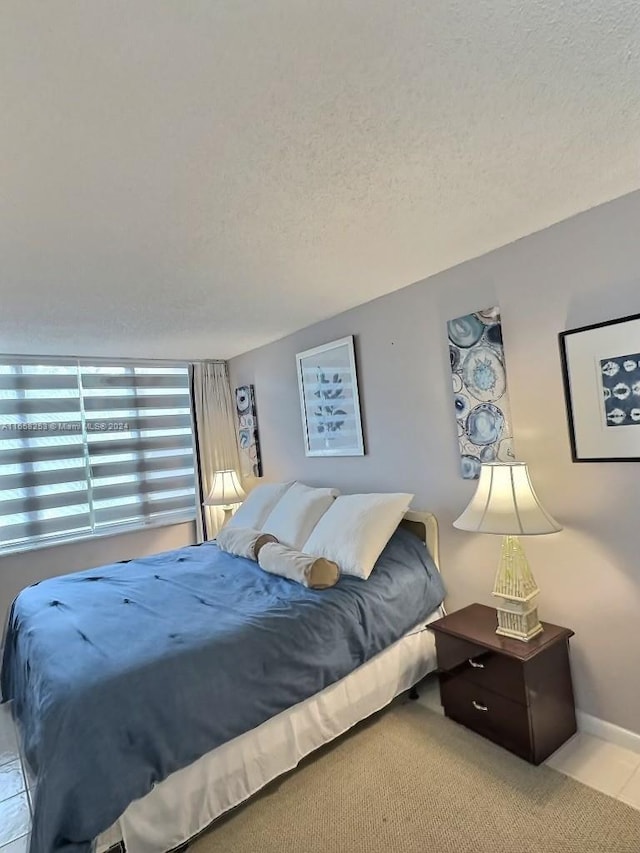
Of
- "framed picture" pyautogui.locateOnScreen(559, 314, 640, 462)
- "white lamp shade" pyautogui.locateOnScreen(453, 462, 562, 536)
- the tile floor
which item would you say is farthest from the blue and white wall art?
the tile floor

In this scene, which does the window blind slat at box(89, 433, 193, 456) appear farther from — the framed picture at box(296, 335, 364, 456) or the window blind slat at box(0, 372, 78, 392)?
the framed picture at box(296, 335, 364, 456)

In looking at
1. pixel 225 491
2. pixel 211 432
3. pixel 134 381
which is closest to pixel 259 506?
pixel 225 491

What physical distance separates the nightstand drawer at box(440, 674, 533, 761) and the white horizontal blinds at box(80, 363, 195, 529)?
2.99 m

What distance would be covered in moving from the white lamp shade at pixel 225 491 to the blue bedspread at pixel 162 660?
1.34 meters

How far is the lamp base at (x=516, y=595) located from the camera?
2.10 meters

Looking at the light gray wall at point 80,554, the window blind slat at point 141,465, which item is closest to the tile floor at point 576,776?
the light gray wall at point 80,554

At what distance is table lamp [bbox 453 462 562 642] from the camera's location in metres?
2.03

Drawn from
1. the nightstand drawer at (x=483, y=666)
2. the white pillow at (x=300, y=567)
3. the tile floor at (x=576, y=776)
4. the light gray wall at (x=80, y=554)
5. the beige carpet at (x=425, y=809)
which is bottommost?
the tile floor at (x=576, y=776)

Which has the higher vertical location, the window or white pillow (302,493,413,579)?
the window

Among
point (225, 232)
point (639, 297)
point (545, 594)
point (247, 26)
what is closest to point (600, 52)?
point (247, 26)

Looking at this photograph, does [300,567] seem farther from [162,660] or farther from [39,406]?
[39,406]

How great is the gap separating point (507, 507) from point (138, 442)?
3367 millimetres

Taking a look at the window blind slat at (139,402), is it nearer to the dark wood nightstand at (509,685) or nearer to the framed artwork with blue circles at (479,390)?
the framed artwork with blue circles at (479,390)

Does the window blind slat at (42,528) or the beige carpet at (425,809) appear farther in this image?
the window blind slat at (42,528)
